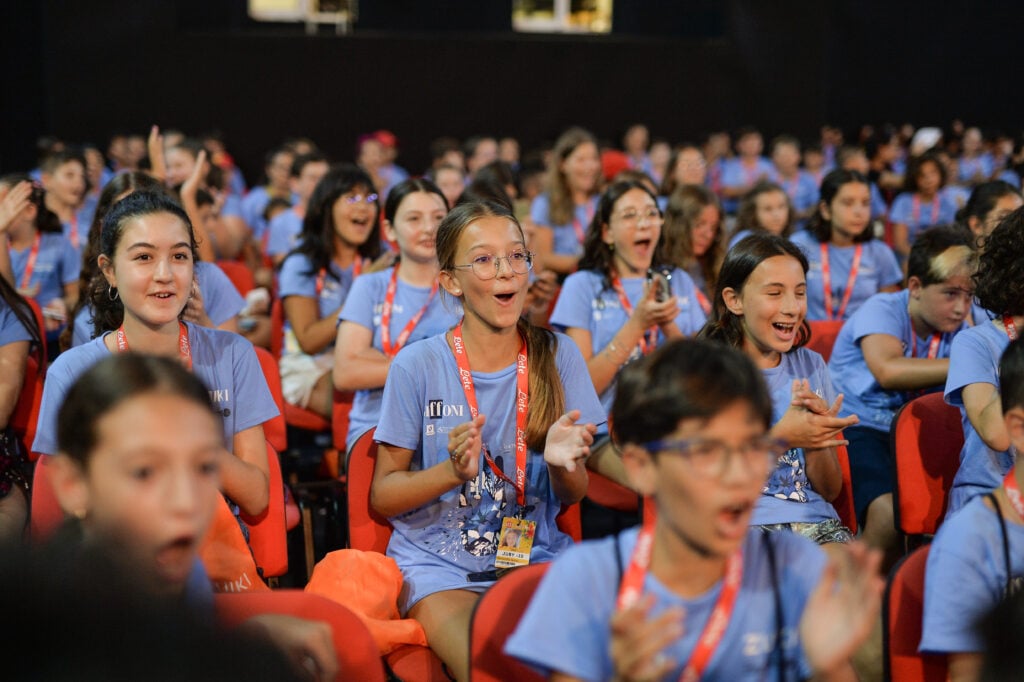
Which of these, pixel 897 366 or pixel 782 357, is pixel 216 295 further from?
pixel 897 366

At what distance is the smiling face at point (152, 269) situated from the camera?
265 centimetres

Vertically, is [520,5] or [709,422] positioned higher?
[520,5]

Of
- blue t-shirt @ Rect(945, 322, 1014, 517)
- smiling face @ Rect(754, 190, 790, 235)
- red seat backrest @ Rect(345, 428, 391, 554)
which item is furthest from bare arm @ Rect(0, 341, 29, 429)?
smiling face @ Rect(754, 190, 790, 235)

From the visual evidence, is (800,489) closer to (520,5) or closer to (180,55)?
(180,55)

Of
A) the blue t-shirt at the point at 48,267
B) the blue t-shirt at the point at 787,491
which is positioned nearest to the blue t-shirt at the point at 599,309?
the blue t-shirt at the point at 787,491

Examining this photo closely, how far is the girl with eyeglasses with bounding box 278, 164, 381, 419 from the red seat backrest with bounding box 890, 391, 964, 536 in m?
2.36

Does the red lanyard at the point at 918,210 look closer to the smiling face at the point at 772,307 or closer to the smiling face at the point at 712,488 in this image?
the smiling face at the point at 772,307

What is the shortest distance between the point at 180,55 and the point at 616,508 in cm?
1004

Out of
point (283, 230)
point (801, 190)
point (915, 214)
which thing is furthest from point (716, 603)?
point (801, 190)

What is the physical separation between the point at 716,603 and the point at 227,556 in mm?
1210

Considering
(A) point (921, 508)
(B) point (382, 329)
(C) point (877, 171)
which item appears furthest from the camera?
(C) point (877, 171)

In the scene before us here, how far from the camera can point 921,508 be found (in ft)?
9.64

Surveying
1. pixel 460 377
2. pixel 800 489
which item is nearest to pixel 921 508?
pixel 800 489

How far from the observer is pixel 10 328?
3.24m
